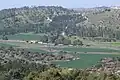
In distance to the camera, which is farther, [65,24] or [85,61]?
[65,24]

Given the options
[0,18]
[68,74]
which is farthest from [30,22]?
[68,74]

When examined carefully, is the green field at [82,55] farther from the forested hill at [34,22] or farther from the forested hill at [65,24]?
the forested hill at [34,22]

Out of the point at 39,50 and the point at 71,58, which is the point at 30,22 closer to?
the point at 39,50

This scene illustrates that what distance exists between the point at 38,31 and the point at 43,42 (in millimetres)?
14466

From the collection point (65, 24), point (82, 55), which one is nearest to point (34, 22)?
point (65, 24)

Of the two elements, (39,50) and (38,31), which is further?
(38,31)

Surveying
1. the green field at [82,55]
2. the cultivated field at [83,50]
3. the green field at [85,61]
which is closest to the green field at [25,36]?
the cultivated field at [83,50]

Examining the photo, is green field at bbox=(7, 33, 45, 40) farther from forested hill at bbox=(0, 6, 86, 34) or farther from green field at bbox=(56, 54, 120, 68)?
green field at bbox=(56, 54, 120, 68)

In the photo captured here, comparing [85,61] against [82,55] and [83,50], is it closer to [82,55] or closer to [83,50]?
[82,55]

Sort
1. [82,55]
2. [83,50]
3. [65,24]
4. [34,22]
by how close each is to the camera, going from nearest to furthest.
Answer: [82,55]
[83,50]
[65,24]
[34,22]

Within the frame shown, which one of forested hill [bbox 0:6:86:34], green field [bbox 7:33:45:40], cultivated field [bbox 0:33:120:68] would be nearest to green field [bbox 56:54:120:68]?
cultivated field [bbox 0:33:120:68]

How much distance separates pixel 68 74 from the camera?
1011 inches

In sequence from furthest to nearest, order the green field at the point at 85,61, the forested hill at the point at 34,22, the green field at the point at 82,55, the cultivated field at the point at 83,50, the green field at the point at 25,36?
the forested hill at the point at 34,22, the green field at the point at 25,36, the cultivated field at the point at 83,50, the green field at the point at 82,55, the green field at the point at 85,61

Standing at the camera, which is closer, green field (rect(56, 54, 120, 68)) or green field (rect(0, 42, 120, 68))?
green field (rect(56, 54, 120, 68))
